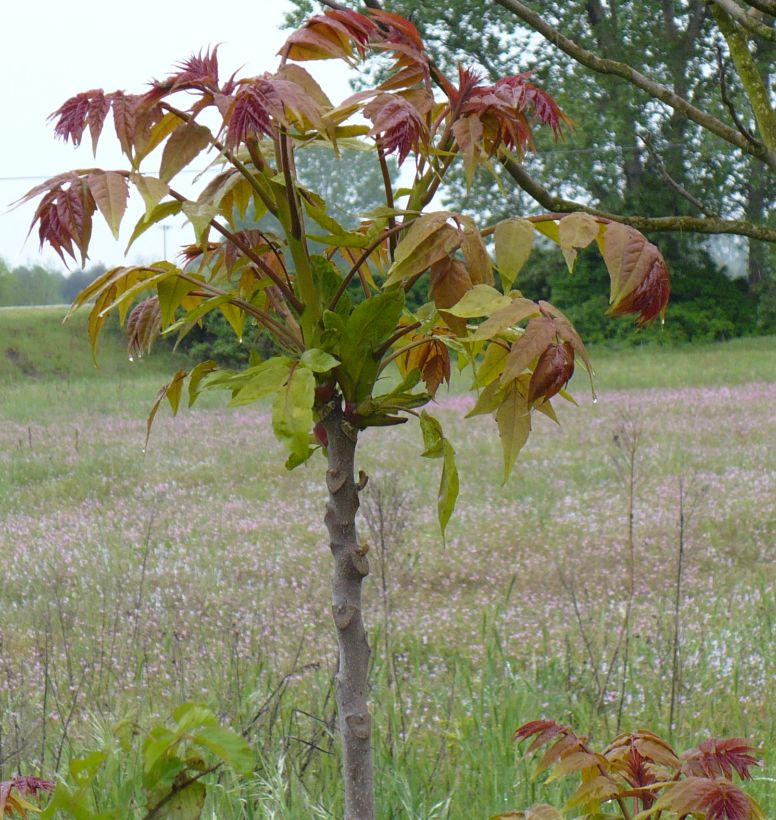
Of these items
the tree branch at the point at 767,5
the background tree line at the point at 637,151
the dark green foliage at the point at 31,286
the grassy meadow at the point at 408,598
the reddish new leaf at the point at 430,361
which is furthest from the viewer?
the dark green foliage at the point at 31,286

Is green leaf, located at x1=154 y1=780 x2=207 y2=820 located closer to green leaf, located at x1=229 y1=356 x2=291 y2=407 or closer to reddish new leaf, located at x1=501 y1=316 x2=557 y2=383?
green leaf, located at x1=229 y1=356 x2=291 y2=407

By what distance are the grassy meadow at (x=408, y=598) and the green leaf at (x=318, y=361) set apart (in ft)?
4.11

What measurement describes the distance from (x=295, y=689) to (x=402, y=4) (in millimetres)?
22928

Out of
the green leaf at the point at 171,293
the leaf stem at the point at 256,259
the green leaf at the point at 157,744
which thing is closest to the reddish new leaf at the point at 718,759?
the green leaf at the point at 157,744

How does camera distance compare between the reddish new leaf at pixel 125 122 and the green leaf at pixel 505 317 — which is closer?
the green leaf at pixel 505 317

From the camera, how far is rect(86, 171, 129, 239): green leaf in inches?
49.8

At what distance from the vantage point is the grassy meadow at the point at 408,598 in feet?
10.8

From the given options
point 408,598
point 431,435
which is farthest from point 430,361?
point 408,598

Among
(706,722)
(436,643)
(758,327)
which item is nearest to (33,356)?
(758,327)

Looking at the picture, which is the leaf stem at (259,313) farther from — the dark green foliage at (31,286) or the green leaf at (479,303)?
the dark green foliage at (31,286)

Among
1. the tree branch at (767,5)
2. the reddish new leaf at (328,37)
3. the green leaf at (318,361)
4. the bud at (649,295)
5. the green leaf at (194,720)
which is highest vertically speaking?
the tree branch at (767,5)

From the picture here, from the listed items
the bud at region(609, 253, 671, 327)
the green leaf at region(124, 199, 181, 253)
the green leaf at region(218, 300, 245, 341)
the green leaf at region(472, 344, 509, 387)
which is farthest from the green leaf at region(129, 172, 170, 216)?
the bud at region(609, 253, 671, 327)

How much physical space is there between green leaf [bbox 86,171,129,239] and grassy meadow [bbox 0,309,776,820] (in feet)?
4.63

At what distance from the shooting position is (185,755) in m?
1.26
